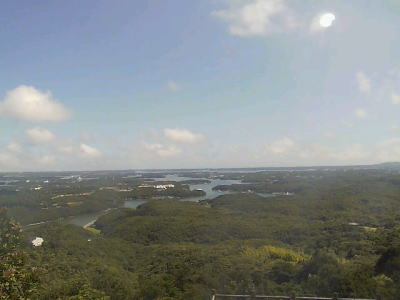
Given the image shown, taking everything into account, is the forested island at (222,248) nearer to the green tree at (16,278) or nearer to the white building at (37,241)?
the green tree at (16,278)

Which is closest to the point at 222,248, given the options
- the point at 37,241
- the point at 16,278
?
the point at 37,241

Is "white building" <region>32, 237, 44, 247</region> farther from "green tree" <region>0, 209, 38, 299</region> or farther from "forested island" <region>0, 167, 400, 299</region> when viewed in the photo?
"green tree" <region>0, 209, 38, 299</region>

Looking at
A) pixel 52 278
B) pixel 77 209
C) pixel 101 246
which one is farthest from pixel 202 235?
pixel 77 209

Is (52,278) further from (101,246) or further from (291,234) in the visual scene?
(291,234)

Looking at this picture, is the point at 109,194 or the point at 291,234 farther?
the point at 109,194

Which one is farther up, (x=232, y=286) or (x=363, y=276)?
(x=363, y=276)

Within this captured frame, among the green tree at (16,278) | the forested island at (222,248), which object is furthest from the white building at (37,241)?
the green tree at (16,278)

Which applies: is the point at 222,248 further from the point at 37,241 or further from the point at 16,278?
the point at 16,278

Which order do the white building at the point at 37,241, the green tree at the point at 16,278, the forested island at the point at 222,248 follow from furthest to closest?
the white building at the point at 37,241 < the forested island at the point at 222,248 < the green tree at the point at 16,278
